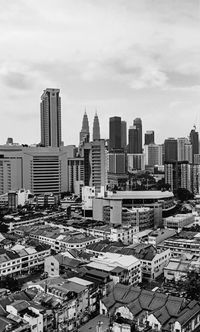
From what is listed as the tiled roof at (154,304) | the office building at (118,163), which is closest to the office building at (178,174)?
the office building at (118,163)

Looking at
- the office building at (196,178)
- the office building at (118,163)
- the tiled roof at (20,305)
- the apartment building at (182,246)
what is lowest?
the tiled roof at (20,305)

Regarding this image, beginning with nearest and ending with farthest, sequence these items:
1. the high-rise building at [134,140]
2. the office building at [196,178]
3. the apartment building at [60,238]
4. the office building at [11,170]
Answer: the apartment building at [60,238], the office building at [11,170], the office building at [196,178], the high-rise building at [134,140]

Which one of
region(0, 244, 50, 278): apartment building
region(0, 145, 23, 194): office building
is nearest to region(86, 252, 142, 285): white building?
region(0, 244, 50, 278): apartment building

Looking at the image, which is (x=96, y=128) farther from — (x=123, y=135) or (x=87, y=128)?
(x=123, y=135)

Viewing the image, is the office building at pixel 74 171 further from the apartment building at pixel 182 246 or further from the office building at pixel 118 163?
the office building at pixel 118 163

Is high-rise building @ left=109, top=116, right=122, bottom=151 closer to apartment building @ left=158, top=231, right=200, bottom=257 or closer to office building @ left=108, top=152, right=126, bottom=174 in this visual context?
office building @ left=108, top=152, right=126, bottom=174

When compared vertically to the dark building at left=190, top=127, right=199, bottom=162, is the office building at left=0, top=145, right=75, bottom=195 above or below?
below

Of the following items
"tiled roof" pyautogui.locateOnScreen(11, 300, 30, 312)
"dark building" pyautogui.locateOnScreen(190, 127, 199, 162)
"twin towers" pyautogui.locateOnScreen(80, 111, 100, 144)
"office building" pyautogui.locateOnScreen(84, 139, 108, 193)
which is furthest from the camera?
"dark building" pyautogui.locateOnScreen(190, 127, 199, 162)

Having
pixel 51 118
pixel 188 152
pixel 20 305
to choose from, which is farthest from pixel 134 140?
pixel 20 305
